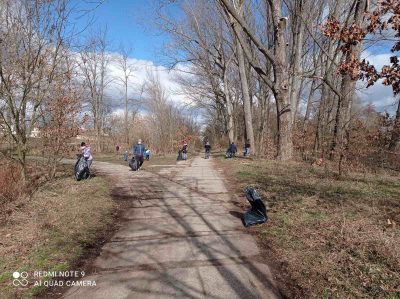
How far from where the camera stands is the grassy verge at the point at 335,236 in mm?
4594

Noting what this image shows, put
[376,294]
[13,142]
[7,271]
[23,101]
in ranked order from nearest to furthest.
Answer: [376,294], [7,271], [23,101], [13,142]

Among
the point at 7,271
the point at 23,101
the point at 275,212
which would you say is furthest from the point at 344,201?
the point at 23,101

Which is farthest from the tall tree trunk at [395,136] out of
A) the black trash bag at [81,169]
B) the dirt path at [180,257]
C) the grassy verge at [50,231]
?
the black trash bag at [81,169]

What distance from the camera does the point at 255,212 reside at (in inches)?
296

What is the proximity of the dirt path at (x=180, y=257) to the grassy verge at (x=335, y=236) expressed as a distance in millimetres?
498

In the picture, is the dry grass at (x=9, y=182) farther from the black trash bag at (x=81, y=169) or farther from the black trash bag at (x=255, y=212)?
the black trash bag at (x=255, y=212)

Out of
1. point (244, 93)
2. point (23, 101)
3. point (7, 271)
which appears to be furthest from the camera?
point (244, 93)

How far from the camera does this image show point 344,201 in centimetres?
830

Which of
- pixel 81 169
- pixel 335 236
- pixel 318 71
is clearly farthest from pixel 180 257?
pixel 318 71

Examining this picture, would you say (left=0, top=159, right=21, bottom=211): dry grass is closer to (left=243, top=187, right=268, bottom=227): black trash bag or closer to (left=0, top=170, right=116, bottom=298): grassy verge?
(left=0, top=170, right=116, bottom=298): grassy verge

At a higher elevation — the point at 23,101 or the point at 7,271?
the point at 23,101

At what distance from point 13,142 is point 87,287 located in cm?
837

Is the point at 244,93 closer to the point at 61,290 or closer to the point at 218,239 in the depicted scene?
the point at 218,239

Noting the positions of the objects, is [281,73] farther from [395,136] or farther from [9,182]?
[9,182]
